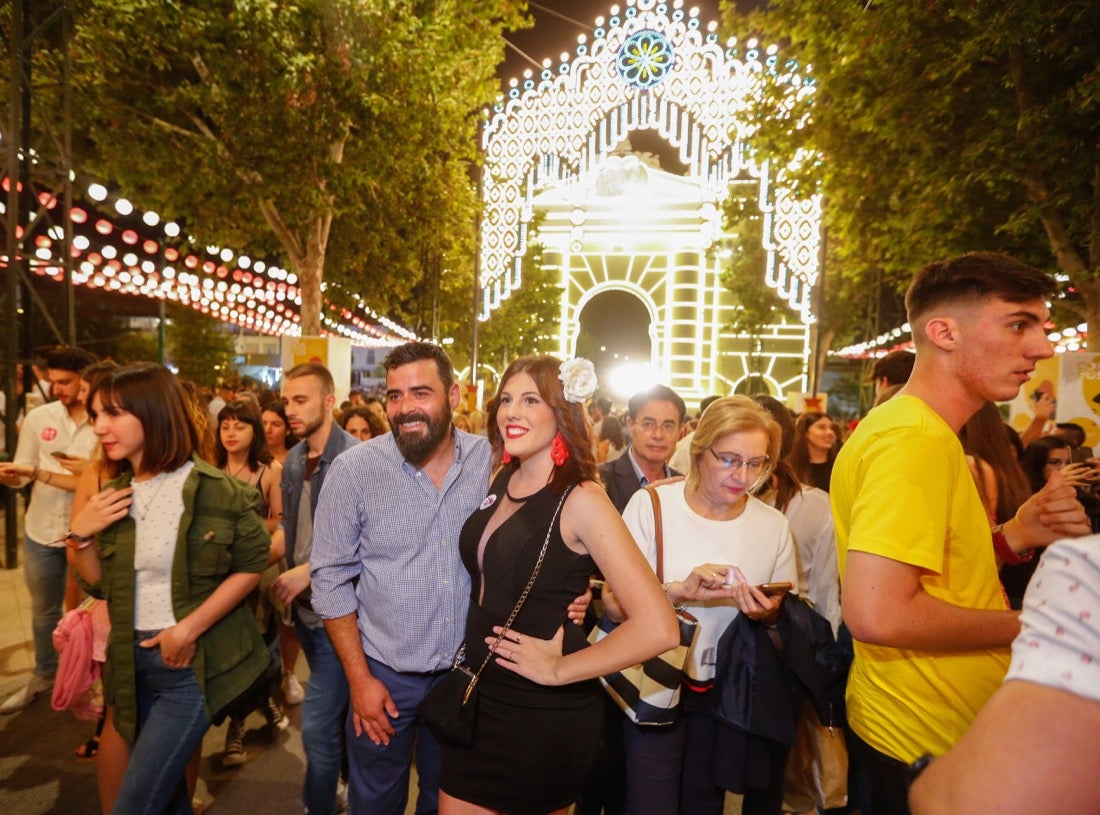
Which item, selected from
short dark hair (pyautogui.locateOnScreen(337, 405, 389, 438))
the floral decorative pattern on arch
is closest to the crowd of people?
short dark hair (pyautogui.locateOnScreen(337, 405, 389, 438))

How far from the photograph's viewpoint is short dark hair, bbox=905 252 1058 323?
171 cm

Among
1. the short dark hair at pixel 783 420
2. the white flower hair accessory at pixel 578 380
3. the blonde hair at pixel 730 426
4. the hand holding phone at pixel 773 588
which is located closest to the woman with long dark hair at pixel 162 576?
the white flower hair accessory at pixel 578 380

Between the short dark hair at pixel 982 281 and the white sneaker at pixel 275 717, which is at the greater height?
the short dark hair at pixel 982 281

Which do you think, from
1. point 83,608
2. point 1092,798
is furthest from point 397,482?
point 1092,798

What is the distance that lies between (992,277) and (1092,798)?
53.0 inches

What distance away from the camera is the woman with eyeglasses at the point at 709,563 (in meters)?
2.57

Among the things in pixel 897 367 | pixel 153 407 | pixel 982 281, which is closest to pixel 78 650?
pixel 153 407

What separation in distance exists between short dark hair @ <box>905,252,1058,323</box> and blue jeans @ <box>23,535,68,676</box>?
5430 millimetres

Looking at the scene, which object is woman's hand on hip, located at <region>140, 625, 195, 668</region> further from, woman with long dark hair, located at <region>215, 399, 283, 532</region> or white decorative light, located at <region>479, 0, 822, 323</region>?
white decorative light, located at <region>479, 0, 822, 323</region>

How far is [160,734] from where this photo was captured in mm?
2406

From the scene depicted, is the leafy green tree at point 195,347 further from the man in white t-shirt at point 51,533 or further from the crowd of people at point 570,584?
the crowd of people at point 570,584

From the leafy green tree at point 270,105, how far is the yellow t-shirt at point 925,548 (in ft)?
34.5

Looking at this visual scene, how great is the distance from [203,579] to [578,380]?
65.1 inches

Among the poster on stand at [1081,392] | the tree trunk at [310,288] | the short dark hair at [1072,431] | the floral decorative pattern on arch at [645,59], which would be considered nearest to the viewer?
the short dark hair at [1072,431]
